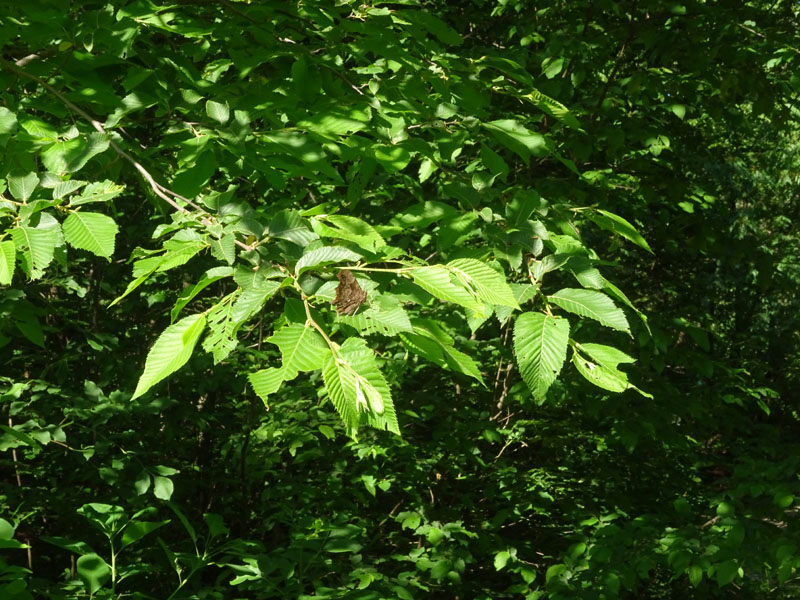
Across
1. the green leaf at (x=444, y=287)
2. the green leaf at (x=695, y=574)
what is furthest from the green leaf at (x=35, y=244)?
the green leaf at (x=695, y=574)

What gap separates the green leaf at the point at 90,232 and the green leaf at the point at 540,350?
80cm

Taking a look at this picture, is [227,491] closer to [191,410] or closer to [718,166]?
[191,410]

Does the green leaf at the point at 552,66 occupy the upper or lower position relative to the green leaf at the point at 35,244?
upper

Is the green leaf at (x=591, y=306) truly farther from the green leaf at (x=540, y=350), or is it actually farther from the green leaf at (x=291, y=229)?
the green leaf at (x=291, y=229)

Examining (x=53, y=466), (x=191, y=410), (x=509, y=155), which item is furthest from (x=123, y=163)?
(x=509, y=155)

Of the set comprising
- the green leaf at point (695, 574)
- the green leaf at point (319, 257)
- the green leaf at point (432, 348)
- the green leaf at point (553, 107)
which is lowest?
the green leaf at point (695, 574)

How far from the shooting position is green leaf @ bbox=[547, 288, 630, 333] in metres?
1.44

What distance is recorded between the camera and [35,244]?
140 centimetres

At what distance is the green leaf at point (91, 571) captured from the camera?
6.26ft

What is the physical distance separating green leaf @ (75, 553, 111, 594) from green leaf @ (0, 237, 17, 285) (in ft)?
2.97

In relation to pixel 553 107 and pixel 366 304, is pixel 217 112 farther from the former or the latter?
pixel 553 107

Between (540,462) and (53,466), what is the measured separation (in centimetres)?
280

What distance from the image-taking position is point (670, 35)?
404cm

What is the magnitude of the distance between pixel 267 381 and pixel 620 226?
122cm
